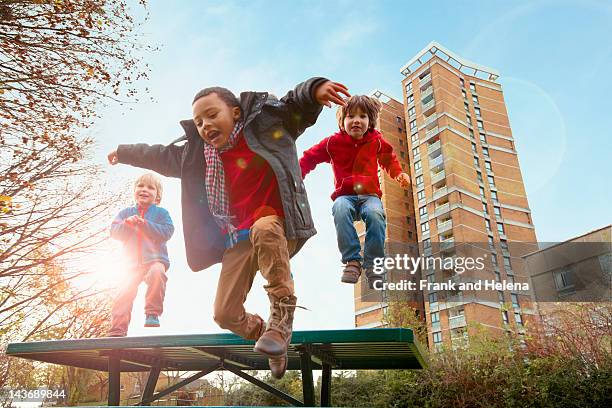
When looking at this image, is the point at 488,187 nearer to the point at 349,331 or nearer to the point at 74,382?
the point at 74,382

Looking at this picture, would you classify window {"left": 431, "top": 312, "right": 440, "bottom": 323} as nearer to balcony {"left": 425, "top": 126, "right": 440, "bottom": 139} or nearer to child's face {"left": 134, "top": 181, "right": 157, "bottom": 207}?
balcony {"left": 425, "top": 126, "right": 440, "bottom": 139}

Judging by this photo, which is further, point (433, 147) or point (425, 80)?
point (425, 80)

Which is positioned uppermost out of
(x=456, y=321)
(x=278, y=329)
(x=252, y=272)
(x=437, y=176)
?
(x=437, y=176)

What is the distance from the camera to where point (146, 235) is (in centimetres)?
536

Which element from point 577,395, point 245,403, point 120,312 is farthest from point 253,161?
point 245,403

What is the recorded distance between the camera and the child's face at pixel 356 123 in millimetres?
4027

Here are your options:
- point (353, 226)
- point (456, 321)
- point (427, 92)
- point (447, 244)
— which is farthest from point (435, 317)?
point (353, 226)

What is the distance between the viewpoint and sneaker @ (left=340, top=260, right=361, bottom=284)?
3.64m

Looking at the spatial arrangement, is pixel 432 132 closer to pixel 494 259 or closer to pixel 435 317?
pixel 494 259

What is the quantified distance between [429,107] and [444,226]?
12.0 meters

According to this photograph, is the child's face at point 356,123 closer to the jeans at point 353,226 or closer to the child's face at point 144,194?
the jeans at point 353,226

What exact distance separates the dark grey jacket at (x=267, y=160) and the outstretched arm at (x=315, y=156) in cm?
154

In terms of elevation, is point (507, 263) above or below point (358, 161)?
above

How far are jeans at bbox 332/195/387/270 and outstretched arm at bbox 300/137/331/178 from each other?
1.64 ft
